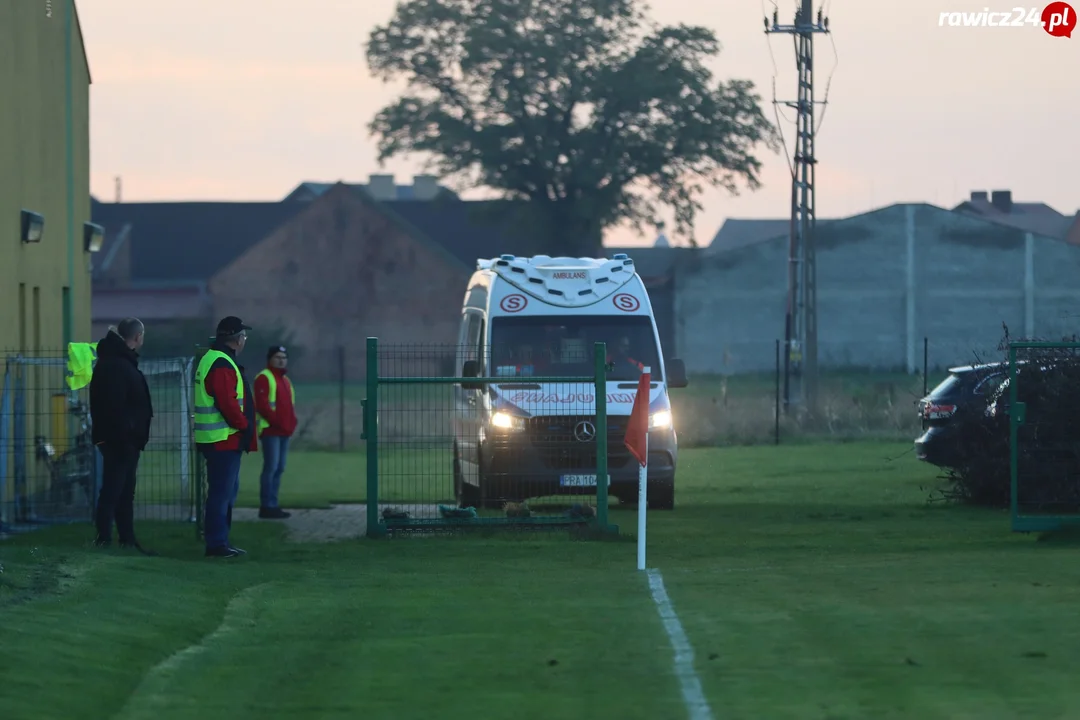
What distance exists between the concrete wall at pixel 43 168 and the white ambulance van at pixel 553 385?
5.11 m

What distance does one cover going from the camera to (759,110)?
61375mm

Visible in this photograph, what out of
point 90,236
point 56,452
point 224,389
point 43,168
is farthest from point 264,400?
point 90,236

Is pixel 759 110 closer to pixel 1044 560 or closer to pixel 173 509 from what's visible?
pixel 173 509

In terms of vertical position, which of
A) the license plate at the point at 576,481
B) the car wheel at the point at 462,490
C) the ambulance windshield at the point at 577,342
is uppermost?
the ambulance windshield at the point at 577,342

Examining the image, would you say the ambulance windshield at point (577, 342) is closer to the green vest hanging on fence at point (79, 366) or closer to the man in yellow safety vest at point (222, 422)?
the green vest hanging on fence at point (79, 366)

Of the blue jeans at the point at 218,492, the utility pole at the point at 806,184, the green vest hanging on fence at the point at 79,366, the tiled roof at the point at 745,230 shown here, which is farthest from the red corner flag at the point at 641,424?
the tiled roof at the point at 745,230

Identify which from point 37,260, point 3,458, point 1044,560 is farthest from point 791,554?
point 37,260

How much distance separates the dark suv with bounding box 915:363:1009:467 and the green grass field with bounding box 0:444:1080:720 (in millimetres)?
3204

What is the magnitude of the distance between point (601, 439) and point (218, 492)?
356 cm

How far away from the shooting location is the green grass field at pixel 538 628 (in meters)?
7.71

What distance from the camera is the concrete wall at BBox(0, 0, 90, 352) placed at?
61.4 feet

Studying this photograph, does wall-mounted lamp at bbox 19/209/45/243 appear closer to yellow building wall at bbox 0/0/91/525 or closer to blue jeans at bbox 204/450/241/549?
yellow building wall at bbox 0/0/91/525

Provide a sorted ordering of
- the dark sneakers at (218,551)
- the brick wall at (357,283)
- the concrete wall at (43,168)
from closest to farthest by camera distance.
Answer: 1. the dark sneakers at (218,551)
2. the concrete wall at (43,168)
3. the brick wall at (357,283)

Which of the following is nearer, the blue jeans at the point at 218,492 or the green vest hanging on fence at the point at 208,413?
the green vest hanging on fence at the point at 208,413
